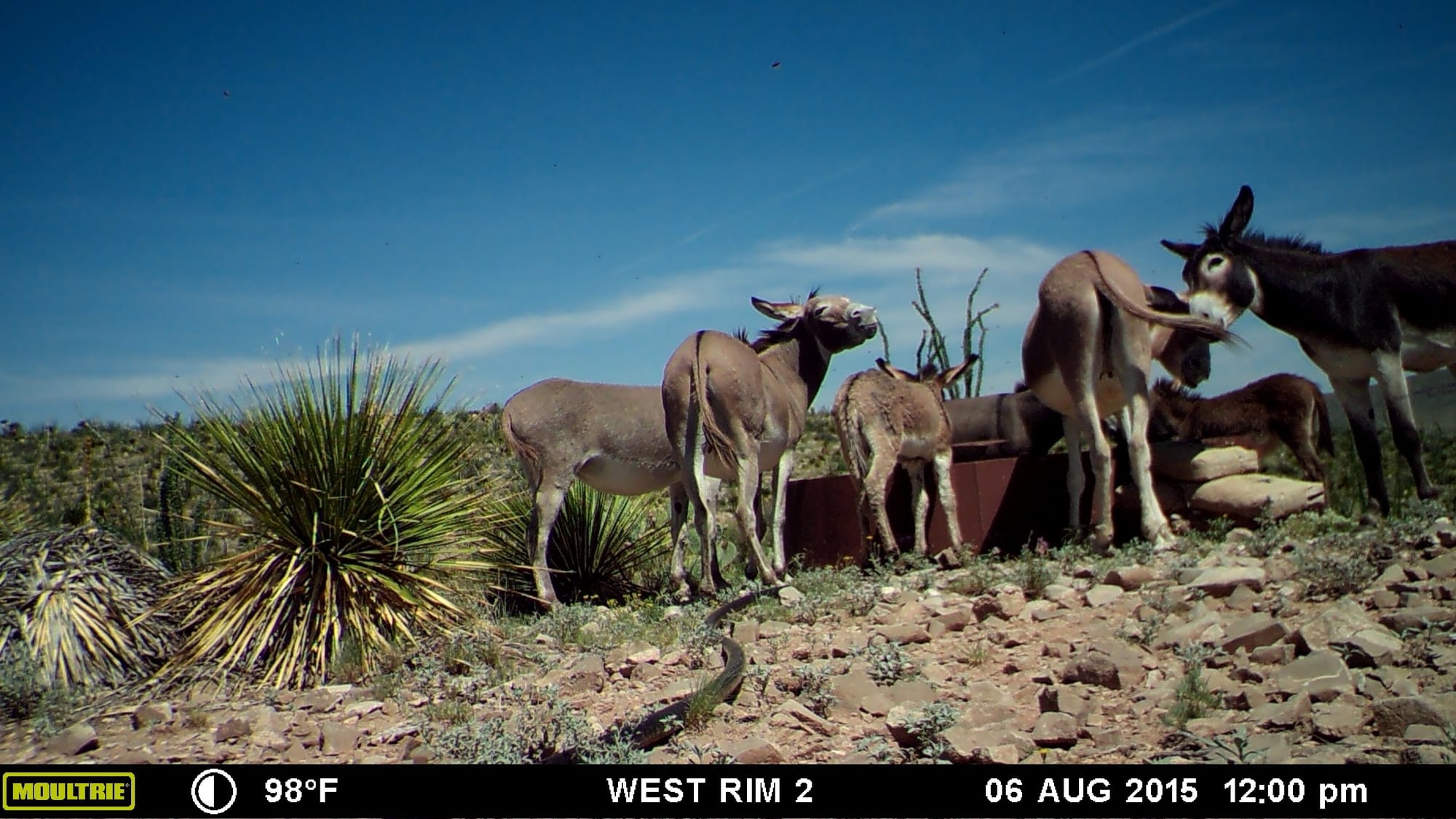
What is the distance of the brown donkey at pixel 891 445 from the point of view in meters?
10.3

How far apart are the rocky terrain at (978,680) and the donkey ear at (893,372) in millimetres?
2848

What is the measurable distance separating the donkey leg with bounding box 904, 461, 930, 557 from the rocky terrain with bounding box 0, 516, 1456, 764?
158 centimetres

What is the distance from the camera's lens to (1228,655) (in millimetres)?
5762

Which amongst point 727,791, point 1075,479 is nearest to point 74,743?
point 727,791

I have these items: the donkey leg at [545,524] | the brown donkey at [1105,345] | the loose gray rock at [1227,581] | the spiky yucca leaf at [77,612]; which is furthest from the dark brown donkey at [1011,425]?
the spiky yucca leaf at [77,612]

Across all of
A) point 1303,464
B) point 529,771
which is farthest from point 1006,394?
point 529,771

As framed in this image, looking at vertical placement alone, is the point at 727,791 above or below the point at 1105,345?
below

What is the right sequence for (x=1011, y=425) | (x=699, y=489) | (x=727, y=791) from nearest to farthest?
(x=727, y=791), (x=699, y=489), (x=1011, y=425)

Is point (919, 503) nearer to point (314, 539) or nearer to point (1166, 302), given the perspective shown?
point (1166, 302)

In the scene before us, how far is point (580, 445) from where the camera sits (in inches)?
424

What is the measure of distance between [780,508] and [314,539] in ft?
13.6

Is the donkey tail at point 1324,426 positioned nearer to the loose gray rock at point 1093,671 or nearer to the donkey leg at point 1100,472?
the donkey leg at point 1100,472

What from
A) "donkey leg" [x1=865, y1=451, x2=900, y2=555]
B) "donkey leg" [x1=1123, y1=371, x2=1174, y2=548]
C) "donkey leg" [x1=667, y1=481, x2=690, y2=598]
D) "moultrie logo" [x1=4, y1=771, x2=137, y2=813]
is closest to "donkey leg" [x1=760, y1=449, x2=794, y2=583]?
"donkey leg" [x1=865, y1=451, x2=900, y2=555]

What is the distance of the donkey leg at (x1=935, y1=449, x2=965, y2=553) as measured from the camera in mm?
10172
